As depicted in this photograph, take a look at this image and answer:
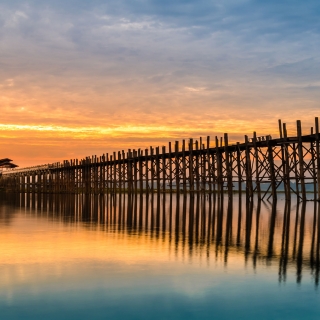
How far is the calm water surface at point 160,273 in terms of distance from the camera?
7.63m

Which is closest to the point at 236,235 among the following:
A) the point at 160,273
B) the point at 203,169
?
the point at 160,273

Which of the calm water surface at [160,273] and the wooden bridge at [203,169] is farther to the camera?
the wooden bridge at [203,169]

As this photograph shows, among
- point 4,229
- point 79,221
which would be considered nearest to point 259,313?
point 4,229

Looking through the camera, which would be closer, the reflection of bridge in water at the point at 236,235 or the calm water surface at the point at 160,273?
the calm water surface at the point at 160,273

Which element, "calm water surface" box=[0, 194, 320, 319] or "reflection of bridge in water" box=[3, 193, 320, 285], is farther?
"reflection of bridge in water" box=[3, 193, 320, 285]

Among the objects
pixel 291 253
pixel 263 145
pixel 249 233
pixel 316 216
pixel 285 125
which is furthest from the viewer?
pixel 263 145

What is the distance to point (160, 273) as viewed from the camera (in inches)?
384

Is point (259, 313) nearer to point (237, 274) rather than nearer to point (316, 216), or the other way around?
point (237, 274)

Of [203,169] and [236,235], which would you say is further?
[203,169]

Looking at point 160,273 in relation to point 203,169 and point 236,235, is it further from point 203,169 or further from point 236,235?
point 203,169

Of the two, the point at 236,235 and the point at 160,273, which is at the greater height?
the point at 160,273

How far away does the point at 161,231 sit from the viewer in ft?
53.5

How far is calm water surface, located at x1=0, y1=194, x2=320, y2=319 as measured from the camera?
7629 mm

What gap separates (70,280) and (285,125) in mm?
21577
